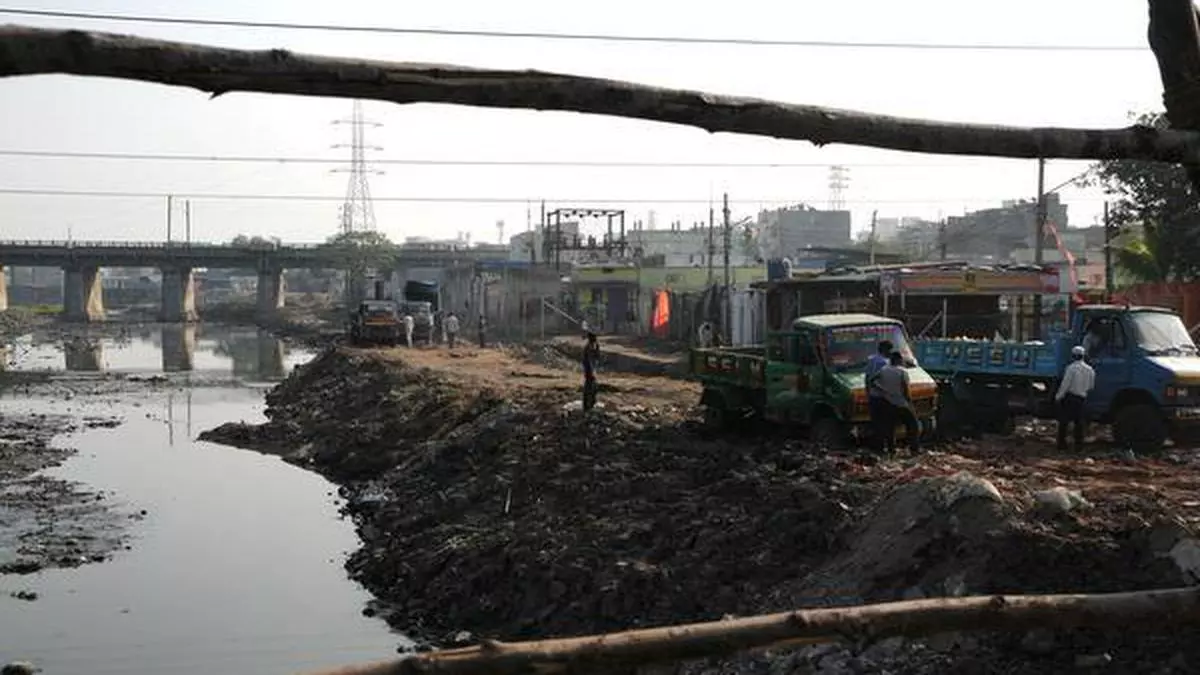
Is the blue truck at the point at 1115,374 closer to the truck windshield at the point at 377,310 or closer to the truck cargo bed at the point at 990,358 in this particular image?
the truck cargo bed at the point at 990,358

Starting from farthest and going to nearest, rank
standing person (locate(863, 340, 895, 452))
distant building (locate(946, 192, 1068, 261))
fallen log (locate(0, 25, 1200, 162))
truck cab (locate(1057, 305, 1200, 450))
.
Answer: distant building (locate(946, 192, 1068, 261)) < truck cab (locate(1057, 305, 1200, 450)) < standing person (locate(863, 340, 895, 452)) < fallen log (locate(0, 25, 1200, 162))

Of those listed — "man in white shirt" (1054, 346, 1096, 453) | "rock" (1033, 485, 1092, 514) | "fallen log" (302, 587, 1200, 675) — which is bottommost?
"rock" (1033, 485, 1092, 514)

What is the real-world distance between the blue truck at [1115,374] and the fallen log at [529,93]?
14.5 metres

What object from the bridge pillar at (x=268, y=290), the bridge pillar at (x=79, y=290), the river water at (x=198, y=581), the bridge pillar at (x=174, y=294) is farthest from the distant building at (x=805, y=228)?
the river water at (x=198, y=581)

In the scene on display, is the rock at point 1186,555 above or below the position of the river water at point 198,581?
above

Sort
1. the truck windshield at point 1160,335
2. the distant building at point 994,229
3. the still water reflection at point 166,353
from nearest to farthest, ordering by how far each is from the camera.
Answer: the truck windshield at point 1160,335, the still water reflection at point 166,353, the distant building at point 994,229

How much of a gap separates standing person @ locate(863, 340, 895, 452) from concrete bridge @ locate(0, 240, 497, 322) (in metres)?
110

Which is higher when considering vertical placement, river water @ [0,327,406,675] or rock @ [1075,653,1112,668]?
rock @ [1075,653,1112,668]

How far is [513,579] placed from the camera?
46.9ft

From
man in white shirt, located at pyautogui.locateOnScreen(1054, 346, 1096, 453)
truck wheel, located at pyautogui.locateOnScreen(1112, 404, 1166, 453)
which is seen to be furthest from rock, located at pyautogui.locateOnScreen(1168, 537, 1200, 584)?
truck wheel, located at pyautogui.locateOnScreen(1112, 404, 1166, 453)

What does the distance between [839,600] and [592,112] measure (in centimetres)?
830

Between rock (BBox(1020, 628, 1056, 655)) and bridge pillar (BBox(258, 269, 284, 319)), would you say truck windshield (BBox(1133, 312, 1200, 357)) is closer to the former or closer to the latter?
rock (BBox(1020, 628, 1056, 655))

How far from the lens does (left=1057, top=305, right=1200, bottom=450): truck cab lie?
16.9m

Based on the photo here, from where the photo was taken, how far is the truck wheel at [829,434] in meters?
16.8
